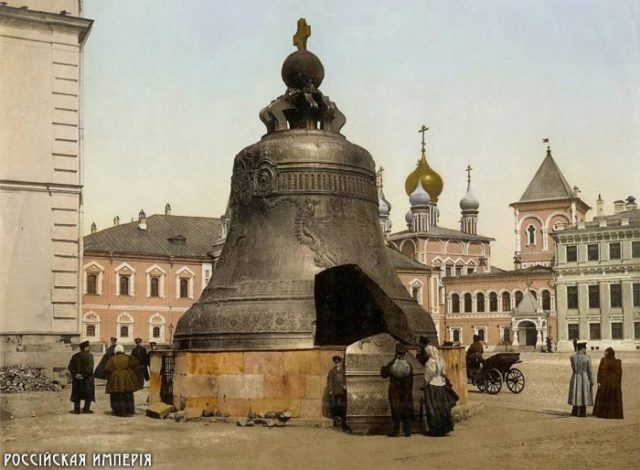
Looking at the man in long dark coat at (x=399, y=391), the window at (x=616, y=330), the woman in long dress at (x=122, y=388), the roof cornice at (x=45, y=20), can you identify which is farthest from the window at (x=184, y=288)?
the man in long dark coat at (x=399, y=391)

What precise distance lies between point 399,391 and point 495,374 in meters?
7.55

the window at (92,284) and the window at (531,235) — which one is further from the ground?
the window at (531,235)

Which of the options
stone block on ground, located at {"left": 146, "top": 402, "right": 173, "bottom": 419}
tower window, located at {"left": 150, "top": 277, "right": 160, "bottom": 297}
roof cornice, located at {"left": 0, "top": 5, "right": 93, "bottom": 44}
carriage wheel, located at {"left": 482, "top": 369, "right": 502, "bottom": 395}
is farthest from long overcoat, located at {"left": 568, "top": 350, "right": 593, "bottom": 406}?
tower window, located at {"left": 150, "top": 277, "right": 160, "bottom": 297}

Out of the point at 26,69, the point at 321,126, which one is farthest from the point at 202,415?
the point at 26,69

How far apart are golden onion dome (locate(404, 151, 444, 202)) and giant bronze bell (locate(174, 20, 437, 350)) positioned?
70.1 m

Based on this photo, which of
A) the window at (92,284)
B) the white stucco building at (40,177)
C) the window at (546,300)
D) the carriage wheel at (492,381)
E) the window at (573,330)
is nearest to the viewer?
the carriage wheel at (492,381)

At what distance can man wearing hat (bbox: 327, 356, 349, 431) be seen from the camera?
9.74 meters

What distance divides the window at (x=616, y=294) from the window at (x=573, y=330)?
293 cm

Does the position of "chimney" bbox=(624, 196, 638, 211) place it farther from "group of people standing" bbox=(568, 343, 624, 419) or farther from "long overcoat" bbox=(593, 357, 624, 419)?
"long overcoat" bbox=(593, 357, 624, 419)

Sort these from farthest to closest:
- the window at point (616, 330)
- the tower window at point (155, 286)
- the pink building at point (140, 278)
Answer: the window at point (616, 330), the tower window at point (155, 286), the pink building at point (140, 278)

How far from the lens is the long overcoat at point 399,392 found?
9266mm

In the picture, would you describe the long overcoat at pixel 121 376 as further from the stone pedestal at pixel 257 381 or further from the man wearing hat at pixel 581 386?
the man wearing hat at pixel 581 386

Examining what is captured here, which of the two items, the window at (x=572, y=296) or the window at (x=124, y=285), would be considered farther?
the window at (x=572, y=296)

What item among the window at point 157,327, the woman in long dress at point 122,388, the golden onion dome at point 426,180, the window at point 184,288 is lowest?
the woman in long dress at point 122,388
